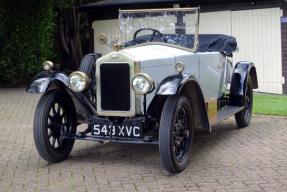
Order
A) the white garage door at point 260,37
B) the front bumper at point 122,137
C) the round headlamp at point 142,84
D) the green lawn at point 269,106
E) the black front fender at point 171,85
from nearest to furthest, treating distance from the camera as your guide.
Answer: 1. the black front fender at point 171,85
2. the round headlamp at point 142,84
3. the front bumper at point 122,137
4. the green lawn at point 269,106
5. the white garage door at point 260,37

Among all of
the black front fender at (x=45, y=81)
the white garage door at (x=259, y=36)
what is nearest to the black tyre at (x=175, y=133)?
the black front fender at (x=45, y=81)

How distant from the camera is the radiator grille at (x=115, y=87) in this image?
638cm

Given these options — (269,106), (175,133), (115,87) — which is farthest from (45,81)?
(269,106)

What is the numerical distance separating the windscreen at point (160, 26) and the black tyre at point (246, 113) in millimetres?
1845

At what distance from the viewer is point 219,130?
8688mm

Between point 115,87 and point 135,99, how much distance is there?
0.29 metres

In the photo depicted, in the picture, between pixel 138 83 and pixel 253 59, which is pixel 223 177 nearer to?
pixel 138 83

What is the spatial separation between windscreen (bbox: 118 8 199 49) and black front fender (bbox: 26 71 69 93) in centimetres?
140

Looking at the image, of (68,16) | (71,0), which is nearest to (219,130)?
(71,0)

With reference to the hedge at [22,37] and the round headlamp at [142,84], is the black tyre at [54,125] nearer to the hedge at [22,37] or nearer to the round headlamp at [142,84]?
the round headlamp at [142,84]

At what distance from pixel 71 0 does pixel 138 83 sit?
1194cm

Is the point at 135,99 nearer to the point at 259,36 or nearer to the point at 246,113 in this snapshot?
the point at 246,113

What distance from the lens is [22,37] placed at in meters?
15.2

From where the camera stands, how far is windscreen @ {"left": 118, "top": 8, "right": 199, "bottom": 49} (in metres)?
7.54
